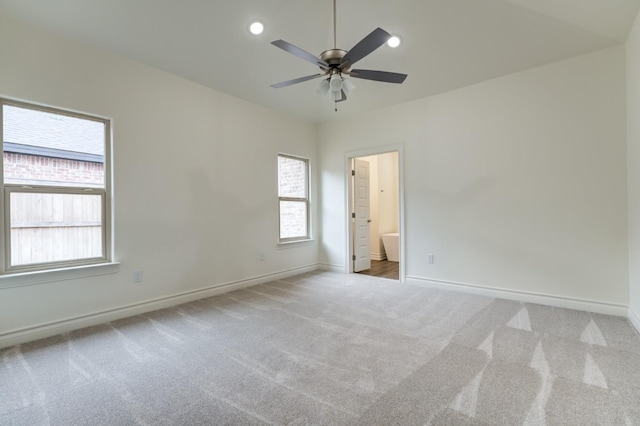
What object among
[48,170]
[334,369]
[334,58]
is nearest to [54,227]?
[48,170]

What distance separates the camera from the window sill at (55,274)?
2.49m

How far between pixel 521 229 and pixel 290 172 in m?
3.59

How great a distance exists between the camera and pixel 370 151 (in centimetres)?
491

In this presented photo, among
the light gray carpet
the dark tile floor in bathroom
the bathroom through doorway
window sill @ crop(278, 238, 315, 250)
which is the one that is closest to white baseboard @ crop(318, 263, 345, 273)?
the bathroom through doorway

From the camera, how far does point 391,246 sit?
673 centimetres

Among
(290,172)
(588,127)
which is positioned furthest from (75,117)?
(588,127)

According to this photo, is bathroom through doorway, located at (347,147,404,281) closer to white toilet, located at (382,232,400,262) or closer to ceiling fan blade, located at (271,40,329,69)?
white toilet, located at (382,232,400,262)

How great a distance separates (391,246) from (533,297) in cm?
338

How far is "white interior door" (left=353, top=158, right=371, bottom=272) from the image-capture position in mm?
5415

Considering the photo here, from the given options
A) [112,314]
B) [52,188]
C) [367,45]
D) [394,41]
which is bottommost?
[112,314]

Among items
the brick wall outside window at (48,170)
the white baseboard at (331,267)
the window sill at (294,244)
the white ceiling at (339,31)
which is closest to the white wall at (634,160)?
the white ceiling at (339,31)

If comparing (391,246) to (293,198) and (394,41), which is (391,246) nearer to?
(293,198)

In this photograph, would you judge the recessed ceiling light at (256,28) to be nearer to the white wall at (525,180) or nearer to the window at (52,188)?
the window at (52,188)

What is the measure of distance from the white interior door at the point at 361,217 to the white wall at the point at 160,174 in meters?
1.48
